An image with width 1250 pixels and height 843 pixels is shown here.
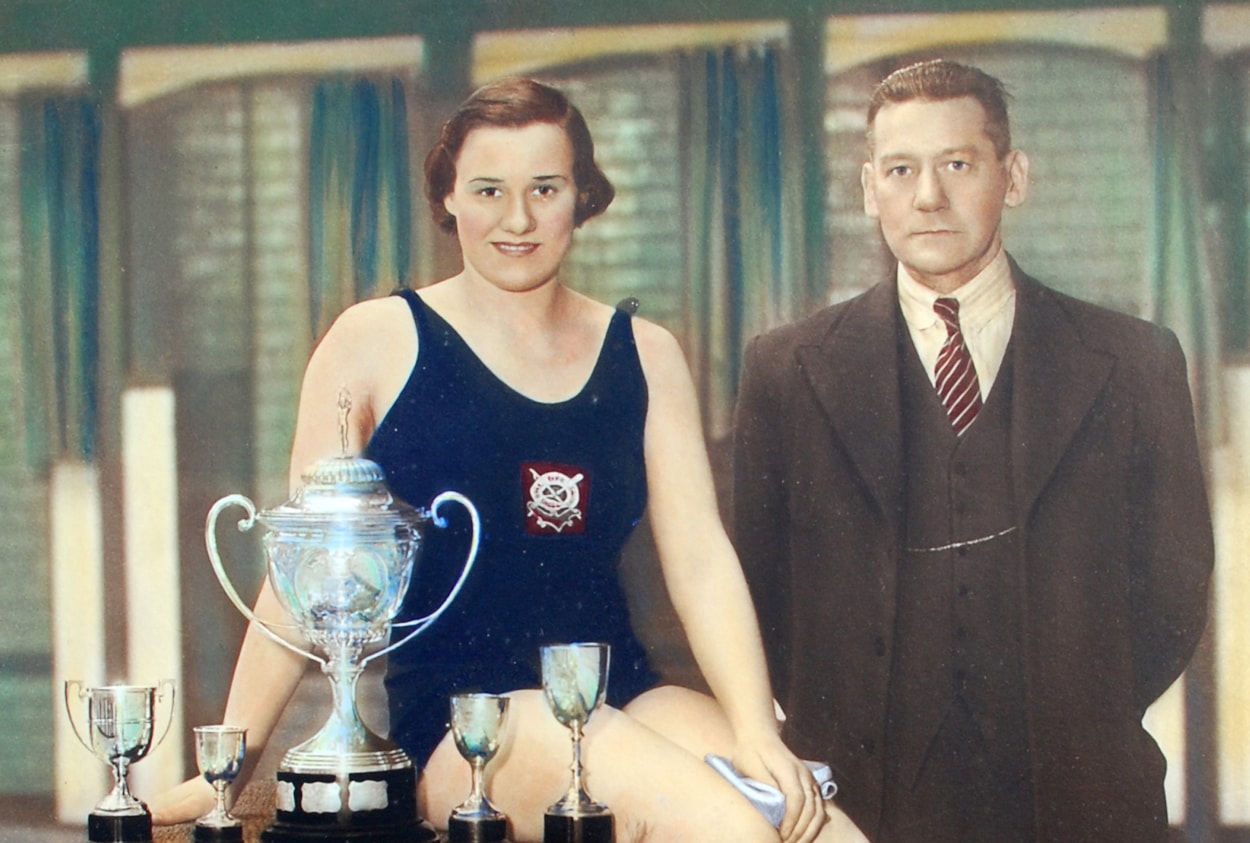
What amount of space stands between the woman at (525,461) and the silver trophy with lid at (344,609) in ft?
0.33

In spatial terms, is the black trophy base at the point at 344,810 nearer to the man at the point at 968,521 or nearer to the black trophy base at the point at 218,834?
the black trophy base at the point at 218,834

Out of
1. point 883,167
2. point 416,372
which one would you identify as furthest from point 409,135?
point 883,167

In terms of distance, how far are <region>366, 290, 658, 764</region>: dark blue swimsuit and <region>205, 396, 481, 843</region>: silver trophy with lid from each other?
65 mm

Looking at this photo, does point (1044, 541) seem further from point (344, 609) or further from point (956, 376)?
point (344, 609)

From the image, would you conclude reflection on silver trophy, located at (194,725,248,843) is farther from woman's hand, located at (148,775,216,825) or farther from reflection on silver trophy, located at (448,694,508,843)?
reflection on silver trophy, located at (448,694,508,843)

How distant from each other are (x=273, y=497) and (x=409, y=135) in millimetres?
757

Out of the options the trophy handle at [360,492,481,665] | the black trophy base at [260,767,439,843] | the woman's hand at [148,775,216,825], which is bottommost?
the woman's hand at [148,775,216,825]

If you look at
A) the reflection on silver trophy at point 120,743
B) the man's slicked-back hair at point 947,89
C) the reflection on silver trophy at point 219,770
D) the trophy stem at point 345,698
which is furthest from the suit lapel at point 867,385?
the reflection on silver trophy at point 120,743

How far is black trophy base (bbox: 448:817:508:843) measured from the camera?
282 cm

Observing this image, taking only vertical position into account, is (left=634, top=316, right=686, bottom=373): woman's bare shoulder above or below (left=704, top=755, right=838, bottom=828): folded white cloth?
above

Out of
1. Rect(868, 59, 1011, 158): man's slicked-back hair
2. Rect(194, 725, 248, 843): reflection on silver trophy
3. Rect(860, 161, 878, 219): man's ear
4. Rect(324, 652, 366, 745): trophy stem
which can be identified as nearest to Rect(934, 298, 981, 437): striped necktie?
Rect(860, 161, 878, 219): man's ear

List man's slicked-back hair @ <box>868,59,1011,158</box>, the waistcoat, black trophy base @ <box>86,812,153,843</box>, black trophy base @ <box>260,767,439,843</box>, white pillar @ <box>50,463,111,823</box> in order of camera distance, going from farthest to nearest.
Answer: white pillar @ <box>50,463,111,823</box> → man's slicked-back hair @ <box>868,59,1011,158</box> → the waistcoat → black trophy base @ <box>86,812,153,843</box> → black trophy base @ <box>260,767,439,843</box>

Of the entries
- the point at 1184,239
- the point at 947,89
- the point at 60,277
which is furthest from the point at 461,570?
the point at 1184,239

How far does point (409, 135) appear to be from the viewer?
3.24 meters
